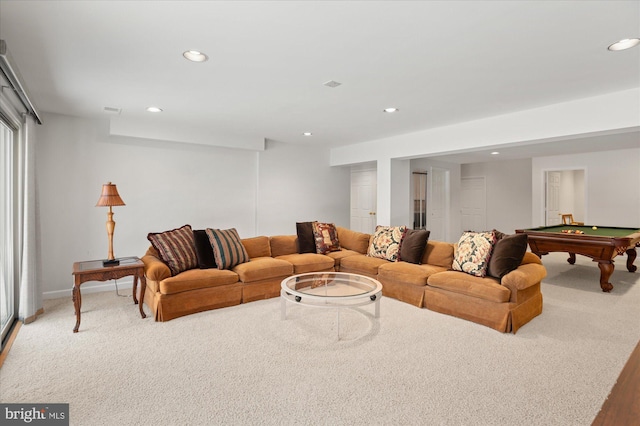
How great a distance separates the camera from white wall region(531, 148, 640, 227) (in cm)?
725

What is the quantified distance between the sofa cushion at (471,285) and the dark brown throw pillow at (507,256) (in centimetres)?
12

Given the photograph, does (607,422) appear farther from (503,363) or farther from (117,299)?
(117,299)

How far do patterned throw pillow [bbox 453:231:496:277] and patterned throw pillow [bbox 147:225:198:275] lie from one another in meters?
3.11

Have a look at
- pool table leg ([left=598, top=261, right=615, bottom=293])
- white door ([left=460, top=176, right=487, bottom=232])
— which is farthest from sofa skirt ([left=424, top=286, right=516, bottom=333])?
white door ([left=460, top=176, right=487, bottom=232])

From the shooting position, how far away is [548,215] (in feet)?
28.6

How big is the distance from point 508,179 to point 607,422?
32.0ft

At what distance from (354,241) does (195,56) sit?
3581mm

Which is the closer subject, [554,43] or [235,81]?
[554,43]

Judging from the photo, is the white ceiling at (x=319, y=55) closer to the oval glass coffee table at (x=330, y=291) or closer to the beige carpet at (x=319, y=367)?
the oval glass coffee table at (x=330, y=291)

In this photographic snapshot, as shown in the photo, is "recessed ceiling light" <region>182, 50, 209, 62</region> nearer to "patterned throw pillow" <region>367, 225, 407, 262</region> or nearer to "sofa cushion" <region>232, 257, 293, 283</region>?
"sofa cushion" <region>232, 257, 293, 283</region>

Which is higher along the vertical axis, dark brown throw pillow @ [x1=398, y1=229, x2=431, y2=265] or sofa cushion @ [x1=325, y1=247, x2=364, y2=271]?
dark brown throw pillow @ [x1=398, y1=229, x2=431, y2=265]

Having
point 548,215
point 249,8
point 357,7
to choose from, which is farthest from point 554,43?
point 548,215

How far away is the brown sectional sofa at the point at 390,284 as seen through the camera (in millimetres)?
3314

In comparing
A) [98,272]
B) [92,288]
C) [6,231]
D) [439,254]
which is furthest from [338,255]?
[6,231]
